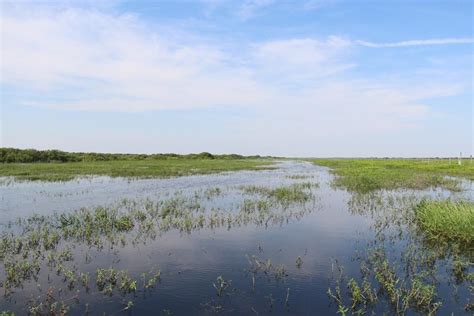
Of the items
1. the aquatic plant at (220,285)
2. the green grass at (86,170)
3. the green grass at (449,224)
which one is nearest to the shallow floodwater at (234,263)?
the aquatic plant at (220,285)

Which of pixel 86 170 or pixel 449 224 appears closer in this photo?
pixel 449 224

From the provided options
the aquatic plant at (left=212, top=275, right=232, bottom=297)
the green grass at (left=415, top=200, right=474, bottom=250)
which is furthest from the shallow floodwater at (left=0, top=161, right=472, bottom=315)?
the green grass at (left=415, top=200, right=474, bottom=250)

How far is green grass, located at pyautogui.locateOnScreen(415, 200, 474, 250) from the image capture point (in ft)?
35.2

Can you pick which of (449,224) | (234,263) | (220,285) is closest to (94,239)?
(234,263)

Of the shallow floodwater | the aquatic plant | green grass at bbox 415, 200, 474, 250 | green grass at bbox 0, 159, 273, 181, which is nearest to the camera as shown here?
the shallow floodwater

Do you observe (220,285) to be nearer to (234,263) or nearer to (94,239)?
(234,263)

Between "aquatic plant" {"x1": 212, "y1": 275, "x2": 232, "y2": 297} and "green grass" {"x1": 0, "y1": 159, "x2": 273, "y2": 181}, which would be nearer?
"aquatic plant" {"x1": 212, "y1": 275, "x2": 232, "y2": 297}

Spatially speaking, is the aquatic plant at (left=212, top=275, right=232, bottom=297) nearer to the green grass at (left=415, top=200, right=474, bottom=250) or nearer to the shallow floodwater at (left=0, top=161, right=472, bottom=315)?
the shallow floodwater at (left=0, top=161, right=472, bottom=315)

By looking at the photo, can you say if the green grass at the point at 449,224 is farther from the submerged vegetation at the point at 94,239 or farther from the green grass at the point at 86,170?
the green grass at the point at 86,170

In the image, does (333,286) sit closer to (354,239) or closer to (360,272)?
(360,272)

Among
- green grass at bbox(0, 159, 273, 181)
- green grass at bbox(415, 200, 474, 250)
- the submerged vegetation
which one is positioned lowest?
the submerged vegetation

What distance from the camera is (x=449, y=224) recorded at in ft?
37.3

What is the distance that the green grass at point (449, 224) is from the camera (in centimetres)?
1074

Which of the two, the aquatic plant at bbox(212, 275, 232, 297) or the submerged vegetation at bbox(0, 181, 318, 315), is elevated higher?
the submerged vegetation at bbox(0, 181, 318, 315)
